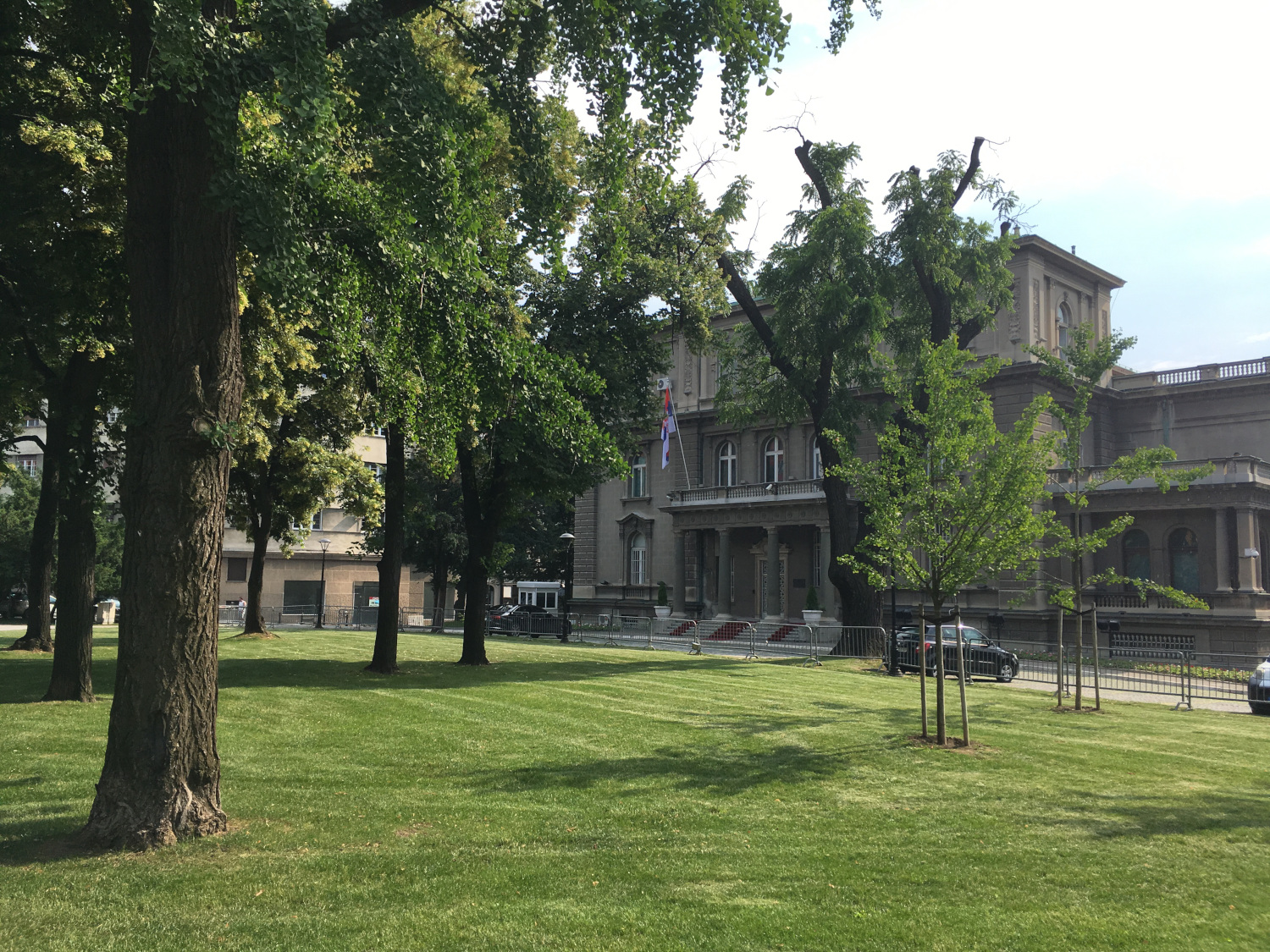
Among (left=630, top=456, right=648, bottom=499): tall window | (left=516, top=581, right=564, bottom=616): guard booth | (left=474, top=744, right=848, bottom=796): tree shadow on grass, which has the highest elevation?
(left=630, top=456, right=648, bottom=499): tall window

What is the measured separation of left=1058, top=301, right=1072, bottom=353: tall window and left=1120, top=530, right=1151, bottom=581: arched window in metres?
9.77

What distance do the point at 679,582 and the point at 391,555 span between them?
116 ft

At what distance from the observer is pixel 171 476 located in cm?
773

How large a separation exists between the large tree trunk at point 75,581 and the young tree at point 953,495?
11.8m

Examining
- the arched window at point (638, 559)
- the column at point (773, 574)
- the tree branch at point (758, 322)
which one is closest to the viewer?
the tree branch at point (758, 322)

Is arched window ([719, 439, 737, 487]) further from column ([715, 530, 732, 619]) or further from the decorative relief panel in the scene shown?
the decorative relief panel

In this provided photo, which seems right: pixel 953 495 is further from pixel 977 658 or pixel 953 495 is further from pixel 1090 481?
pixel 977 658

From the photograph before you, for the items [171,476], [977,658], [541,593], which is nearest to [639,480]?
[541,593]

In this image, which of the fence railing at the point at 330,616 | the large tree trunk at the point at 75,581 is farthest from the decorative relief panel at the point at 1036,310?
the large tree trunk at the point at 75,581

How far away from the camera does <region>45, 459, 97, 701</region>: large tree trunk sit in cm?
1444

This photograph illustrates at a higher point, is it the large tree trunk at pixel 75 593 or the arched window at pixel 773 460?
the arched window at pixel 773 460

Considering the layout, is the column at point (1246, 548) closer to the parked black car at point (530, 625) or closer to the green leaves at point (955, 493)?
the parked black car at point (530, 625)

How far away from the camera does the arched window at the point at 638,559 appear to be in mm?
57906

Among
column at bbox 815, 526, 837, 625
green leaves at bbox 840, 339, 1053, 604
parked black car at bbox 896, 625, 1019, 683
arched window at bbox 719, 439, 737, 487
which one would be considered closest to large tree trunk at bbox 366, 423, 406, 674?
green leaves at bbox 840, 339, 1053, 604
